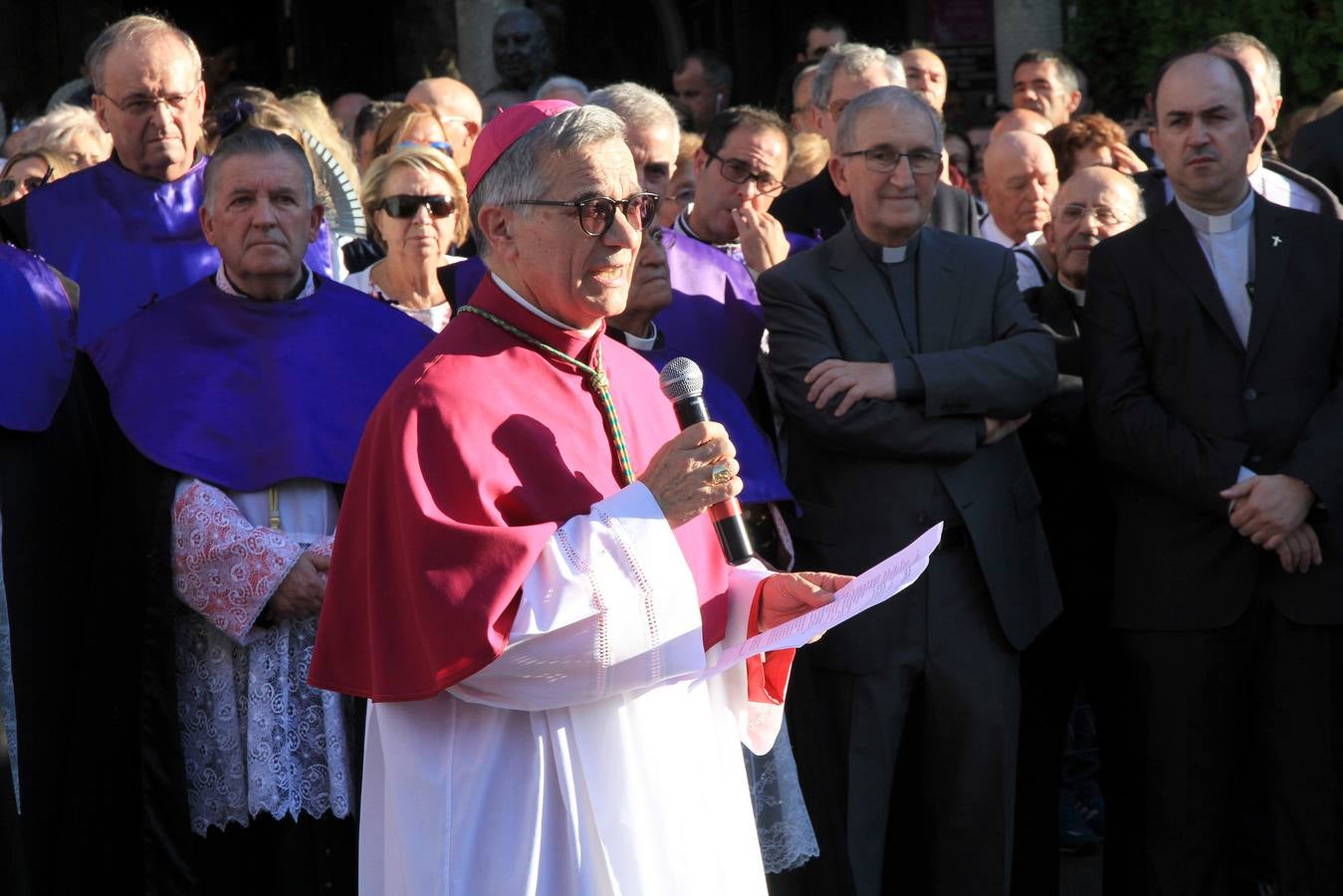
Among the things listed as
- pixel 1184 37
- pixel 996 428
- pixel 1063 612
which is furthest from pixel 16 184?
pixel 1184 37

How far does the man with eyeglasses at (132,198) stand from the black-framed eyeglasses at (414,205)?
2.37 ft

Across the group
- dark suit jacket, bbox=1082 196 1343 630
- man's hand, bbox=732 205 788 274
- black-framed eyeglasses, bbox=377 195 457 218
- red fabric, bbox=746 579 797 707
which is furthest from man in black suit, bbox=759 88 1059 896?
black-framed eyeglasses, bbox=377 195 457 218

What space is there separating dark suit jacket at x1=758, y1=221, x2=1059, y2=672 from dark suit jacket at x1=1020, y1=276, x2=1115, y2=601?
475mm

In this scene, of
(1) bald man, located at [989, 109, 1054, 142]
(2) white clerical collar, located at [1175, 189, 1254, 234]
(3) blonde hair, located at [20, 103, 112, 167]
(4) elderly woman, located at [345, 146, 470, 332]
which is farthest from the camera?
(1) bald man, located at [989, 109, 1054, 142]

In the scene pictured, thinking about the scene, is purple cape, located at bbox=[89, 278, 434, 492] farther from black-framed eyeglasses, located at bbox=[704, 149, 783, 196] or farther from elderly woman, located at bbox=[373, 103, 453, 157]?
elderly woman, located at bbox=[373, 103, 453, 157]

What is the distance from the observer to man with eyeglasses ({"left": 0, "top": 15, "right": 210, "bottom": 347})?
598cm

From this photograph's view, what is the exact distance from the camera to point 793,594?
12.0ft

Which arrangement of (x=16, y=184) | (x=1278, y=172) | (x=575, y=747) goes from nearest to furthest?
(x=575, y=747), (x=1278, y=172), (x=16, y=184)

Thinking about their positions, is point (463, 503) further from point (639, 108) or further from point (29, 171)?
point (29, 171)

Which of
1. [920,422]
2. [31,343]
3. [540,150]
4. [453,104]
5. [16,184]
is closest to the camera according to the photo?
[540,150]

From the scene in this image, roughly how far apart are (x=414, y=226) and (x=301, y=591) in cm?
206

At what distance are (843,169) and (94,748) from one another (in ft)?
9.37

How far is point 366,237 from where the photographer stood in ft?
23.4

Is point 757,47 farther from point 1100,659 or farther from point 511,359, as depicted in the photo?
point 511,359
